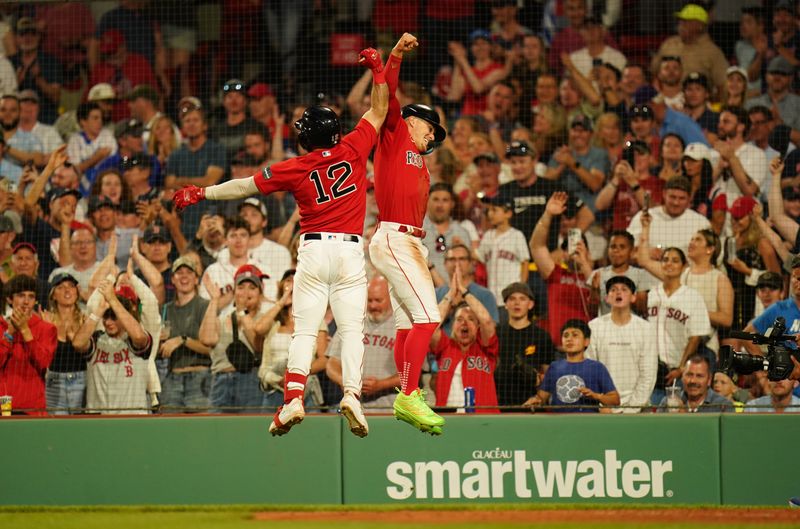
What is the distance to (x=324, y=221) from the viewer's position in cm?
700

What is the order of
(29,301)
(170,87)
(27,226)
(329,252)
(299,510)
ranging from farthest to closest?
→ (170,87) → (27,226) → (29,301) → (299,510) → (329,252)

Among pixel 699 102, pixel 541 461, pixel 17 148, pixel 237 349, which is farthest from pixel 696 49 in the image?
pixel 17 148

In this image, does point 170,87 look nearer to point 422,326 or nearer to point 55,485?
point 55,485

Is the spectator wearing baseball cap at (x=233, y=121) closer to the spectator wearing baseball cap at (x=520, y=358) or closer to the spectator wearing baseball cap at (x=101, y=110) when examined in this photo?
the spectator wearing baseball cap at (x=101, y=110)

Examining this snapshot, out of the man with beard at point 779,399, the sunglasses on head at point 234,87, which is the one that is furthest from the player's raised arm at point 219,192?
the sunglasses on head at point 234,87

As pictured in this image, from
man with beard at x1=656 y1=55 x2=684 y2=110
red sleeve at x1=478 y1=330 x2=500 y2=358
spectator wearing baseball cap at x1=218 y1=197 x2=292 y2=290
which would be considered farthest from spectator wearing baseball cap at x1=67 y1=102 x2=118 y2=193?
man with beard at x1=656 y1=55 x2=684 y2=110

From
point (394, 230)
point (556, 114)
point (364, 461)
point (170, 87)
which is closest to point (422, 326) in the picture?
point (394, 230)

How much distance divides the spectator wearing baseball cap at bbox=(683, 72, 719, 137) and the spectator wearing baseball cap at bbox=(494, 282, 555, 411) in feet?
10.5

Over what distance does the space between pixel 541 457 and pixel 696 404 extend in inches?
53.7

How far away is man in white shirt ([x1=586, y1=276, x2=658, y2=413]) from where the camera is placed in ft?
31.2

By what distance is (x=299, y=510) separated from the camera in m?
9.03

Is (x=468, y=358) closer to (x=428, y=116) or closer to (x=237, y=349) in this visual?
(x=237, y=349)

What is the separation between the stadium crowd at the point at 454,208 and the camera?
9.66 m

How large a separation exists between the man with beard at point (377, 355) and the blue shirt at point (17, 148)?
450cm
